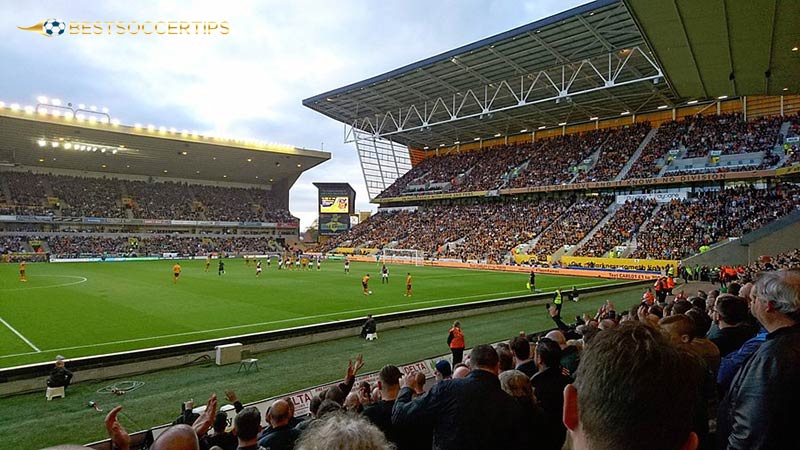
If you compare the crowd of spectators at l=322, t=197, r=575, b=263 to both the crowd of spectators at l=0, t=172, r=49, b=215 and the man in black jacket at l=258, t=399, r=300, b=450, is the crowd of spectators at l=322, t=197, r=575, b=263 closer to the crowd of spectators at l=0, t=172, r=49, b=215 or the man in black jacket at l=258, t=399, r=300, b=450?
the crowd of spectators at l=0, t=172, r=49, b=215

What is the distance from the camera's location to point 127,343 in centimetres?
1422

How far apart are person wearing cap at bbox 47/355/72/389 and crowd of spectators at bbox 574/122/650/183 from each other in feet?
169

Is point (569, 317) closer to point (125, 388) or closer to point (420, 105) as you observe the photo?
point (125, 388)

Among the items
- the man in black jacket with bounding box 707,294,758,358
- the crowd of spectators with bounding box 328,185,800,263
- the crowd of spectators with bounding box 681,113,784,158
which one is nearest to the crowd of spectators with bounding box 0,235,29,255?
the crowd of spectators with bounding box 328,185,800,263

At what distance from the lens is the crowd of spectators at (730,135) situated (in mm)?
43844

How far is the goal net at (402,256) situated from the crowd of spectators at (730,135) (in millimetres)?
29980

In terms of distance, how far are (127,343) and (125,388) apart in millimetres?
4125

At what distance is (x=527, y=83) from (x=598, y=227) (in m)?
16.7

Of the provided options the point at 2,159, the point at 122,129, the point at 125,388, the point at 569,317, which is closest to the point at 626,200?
the point at 569,317

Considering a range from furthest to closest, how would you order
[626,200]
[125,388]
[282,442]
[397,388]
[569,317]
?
[626,200] → [569,317] → [125,388] → [397,388] → [282,442]

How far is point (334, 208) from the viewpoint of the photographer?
262 feet

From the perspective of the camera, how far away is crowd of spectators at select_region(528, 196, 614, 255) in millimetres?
47562

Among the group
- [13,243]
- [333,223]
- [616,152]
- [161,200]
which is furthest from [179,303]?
[333,223]

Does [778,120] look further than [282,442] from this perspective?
Yes
